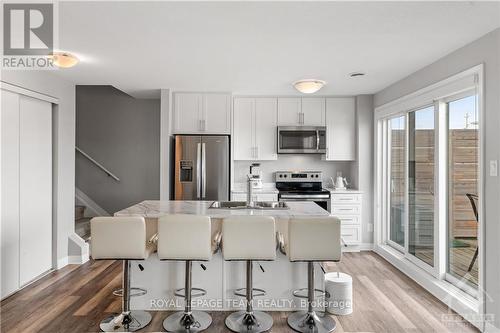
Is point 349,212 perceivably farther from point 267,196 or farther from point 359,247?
point 267,196

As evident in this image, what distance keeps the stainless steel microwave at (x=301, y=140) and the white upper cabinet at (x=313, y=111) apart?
104 millimetres

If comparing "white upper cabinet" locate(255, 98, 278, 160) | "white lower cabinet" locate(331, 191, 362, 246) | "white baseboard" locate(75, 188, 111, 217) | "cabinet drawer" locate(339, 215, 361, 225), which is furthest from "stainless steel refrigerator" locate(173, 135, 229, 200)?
"white baseboard" locate(75, 188, 111, 217)

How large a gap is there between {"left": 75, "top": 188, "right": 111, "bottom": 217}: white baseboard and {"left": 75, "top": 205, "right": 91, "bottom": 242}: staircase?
169mm

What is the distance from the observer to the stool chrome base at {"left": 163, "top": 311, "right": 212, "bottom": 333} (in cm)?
269

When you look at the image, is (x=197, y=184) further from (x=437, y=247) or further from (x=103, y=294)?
(x=437, y=247)

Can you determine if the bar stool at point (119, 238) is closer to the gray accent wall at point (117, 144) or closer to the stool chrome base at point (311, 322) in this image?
the stool chrome base at point (311, 322)

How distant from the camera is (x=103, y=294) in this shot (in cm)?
342

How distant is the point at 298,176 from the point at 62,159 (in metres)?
3.54

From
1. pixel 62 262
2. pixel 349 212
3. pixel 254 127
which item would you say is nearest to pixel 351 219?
pixel 349 212

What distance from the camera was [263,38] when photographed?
2803mm

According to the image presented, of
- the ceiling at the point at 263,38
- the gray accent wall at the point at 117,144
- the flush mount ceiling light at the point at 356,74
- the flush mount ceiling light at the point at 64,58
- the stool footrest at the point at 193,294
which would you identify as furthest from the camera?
the gray accent wall at the point at 117,144

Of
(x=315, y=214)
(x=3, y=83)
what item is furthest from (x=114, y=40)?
(x=315, y=214)

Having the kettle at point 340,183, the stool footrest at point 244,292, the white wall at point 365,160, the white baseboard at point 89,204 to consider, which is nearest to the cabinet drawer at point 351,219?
the white wall at point 365,160

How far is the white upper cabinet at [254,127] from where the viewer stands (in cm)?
539
